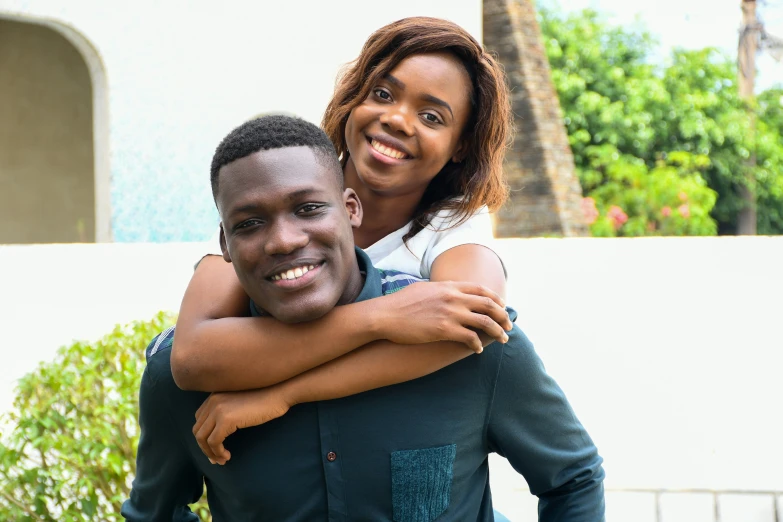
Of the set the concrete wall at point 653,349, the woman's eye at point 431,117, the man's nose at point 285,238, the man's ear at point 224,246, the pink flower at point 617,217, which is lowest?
the pink flower at point 617,217

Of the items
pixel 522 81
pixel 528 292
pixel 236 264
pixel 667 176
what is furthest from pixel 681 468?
pixel 667 176

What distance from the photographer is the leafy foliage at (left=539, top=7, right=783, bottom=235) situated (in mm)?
21266

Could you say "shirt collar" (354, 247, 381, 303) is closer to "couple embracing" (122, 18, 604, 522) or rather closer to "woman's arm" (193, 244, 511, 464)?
"couple embracing" (122, 18, 604, 522)

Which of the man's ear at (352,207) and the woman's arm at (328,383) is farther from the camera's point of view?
the man's ear at (352,207)

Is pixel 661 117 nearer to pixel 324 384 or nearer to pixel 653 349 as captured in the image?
pixel 653 349

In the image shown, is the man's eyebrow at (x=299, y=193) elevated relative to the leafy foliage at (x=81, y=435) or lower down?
elevated

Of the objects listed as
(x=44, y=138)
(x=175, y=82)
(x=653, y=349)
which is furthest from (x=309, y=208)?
(x=44, y=138)

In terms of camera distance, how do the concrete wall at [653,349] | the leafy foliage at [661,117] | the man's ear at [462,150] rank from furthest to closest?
the leafy foliage at [661,117]
the concrete wall at [653,349]
the man's ear at [462,150]

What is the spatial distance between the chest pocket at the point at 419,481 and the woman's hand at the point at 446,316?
0.21 meters

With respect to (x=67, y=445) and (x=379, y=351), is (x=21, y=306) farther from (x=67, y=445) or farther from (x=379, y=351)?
(x=379, y=351)

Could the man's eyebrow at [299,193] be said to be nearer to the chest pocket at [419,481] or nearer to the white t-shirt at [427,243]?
the chest pocket at [419,481]

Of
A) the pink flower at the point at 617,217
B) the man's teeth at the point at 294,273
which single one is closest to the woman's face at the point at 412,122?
the man's teeth at the point at 294,273

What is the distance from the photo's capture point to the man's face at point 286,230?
5.67ft

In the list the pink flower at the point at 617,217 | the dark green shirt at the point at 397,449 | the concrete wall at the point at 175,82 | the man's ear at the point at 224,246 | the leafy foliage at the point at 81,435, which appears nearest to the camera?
the dark green shirt at the point at 397,449
